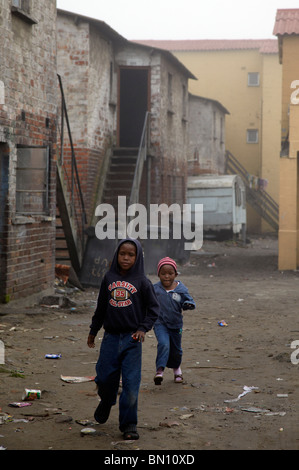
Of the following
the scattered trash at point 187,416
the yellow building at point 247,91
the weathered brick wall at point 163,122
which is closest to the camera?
the scattered trash at point 187,416

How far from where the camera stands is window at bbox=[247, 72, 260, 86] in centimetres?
3749

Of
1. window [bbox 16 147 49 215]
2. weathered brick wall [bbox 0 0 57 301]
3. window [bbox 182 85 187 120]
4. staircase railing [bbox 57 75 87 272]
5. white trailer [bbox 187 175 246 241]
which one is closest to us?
weathered brick wall [bbox 0 0 57 301]

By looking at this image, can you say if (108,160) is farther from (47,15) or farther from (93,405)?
(93,405)

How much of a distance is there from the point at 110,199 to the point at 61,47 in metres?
4.01

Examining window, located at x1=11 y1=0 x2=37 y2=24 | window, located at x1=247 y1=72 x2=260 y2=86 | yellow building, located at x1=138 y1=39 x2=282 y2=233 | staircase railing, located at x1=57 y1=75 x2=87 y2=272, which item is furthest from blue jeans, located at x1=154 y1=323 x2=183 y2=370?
window, located at x1=247 y1=72 x2=260 y2=86

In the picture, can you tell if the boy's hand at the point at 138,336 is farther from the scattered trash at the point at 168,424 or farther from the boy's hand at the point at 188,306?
the boy's hand at the point at 188,306

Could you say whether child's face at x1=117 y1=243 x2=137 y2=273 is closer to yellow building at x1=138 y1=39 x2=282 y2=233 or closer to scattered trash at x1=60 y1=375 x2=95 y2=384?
scattered trash at x1=60 y1=375 x2=95 y2=384

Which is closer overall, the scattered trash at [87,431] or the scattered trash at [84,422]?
the scattered trash at [87,431]

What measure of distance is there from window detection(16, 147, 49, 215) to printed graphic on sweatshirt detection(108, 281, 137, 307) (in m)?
5.46

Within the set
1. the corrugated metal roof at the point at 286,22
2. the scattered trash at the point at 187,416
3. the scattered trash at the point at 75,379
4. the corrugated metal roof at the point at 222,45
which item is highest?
the corrugated metal roof at the point at 222,45

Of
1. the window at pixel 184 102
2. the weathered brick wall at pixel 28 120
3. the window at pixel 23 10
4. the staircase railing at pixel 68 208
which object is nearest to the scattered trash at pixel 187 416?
the weathered brick wall at pixel 28 120

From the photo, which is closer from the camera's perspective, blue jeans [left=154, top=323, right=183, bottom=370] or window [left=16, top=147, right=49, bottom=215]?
blue jeans [left=154, top=323, right=183, bottom=370]

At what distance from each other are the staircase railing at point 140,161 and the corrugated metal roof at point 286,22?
435 cm

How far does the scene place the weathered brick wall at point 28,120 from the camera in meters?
9.74
